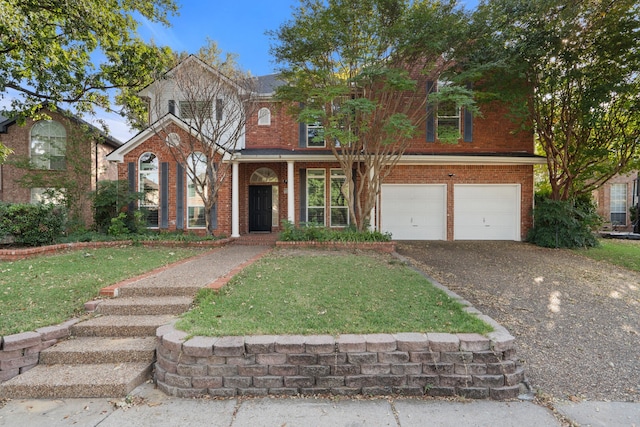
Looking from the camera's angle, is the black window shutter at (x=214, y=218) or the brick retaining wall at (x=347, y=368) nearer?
the brick retaining wall at (x=347, y=368)

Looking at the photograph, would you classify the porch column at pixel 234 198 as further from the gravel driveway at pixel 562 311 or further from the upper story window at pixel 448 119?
the upper story window at pixel 448 119

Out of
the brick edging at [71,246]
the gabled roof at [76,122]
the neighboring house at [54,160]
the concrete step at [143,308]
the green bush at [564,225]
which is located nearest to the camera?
the concrete step at [143,308]

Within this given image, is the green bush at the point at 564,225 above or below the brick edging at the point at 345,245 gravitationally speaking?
above

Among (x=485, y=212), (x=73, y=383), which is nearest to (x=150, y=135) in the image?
(x=73, y=383)

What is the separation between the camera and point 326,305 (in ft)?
12.6

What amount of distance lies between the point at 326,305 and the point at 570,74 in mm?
10406

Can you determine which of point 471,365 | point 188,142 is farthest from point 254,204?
point 471,365

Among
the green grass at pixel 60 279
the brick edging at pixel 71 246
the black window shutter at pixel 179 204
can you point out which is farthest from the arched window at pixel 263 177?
the green grass at pixel 60 279

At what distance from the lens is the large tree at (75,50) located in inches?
301

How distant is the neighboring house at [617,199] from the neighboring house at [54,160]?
80.3 ft

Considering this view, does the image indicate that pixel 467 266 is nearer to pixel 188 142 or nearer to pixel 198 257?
pixel 198 257

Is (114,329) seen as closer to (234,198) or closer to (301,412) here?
(301,412)

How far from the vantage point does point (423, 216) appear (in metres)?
11.4

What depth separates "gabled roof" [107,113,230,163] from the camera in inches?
400
